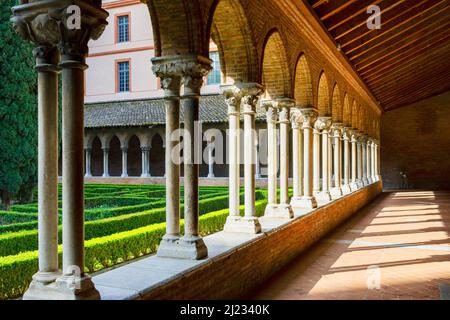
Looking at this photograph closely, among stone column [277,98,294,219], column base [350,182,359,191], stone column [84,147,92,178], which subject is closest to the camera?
stone column [277,98,294,219]

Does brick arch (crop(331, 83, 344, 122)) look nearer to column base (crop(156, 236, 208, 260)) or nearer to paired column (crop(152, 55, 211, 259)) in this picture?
paired column (crop(152, 55, 211, 259))

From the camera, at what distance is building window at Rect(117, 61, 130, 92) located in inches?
1052

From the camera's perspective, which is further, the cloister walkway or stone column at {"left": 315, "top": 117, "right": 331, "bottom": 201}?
stone column at {"left": 315, "top": 117, "right": 331, "bottom": 201}

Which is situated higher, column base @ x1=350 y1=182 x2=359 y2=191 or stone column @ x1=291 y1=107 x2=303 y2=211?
stone column @ x1=291 y1=107 x2=303 y2=211

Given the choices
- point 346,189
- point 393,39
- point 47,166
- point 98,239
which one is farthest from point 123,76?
point 47,166

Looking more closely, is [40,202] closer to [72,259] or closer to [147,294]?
[72,259]

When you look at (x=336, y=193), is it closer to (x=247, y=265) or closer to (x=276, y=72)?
(x=276, y=72)

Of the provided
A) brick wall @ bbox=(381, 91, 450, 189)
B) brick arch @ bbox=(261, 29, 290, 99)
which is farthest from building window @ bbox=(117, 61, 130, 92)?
brick arch @ bbox=(261, 29, 290, 99)

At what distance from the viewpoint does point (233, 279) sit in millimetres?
5051

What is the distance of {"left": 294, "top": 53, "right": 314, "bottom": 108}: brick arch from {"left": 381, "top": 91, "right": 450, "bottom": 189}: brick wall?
17081 mm

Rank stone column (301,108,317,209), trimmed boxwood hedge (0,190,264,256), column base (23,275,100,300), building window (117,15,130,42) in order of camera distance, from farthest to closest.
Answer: building window (117,15,130,42), stone column (301,108,317,209), trimmed boxwood hedge (0,190,264,256), column base (23,275,100,300)

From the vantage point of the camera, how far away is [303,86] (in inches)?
369

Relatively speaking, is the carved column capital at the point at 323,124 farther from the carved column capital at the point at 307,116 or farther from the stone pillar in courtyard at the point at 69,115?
the stone pillar in courtyard at the point at 69,115
